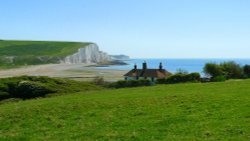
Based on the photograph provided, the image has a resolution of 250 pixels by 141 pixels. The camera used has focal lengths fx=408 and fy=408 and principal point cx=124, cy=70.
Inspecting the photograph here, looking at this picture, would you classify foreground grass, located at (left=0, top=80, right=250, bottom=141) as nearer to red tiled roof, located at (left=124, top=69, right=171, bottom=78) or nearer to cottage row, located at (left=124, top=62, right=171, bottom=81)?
cottage row, located at (left=124, top=62, right=171, bottom=81)

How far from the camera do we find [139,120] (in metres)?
15.5

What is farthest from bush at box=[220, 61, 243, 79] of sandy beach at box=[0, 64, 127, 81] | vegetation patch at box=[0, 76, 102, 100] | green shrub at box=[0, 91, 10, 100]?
sandy beach at box=[0, 64, 127, 81]

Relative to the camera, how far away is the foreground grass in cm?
1292

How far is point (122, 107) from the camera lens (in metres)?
19.0

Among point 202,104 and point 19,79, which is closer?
point 202,104

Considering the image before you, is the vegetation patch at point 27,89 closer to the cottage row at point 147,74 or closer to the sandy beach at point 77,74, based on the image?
the cottage row at point 147,74

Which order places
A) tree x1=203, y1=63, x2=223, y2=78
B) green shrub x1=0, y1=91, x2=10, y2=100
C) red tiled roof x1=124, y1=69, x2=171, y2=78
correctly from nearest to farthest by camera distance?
green shrub x1=0, y1=91, x2=10, y2=100 → tree x1=203, y1=63, x2=223, y2=78 → red tiled roof x1=124, y1=69, x2=171, y2=78

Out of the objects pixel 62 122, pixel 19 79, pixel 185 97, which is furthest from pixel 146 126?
pixel 19 79

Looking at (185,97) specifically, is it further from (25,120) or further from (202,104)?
(25,120)

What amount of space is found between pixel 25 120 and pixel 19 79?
61.7 feet

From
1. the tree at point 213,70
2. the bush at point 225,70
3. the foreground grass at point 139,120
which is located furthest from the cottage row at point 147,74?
the foreground grass at point 139,120

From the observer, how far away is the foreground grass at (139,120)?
12.9 meters

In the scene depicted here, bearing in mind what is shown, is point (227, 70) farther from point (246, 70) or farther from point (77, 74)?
point (77, 74)

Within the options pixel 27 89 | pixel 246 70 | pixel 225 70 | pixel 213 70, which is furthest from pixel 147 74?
pixel 27 89
